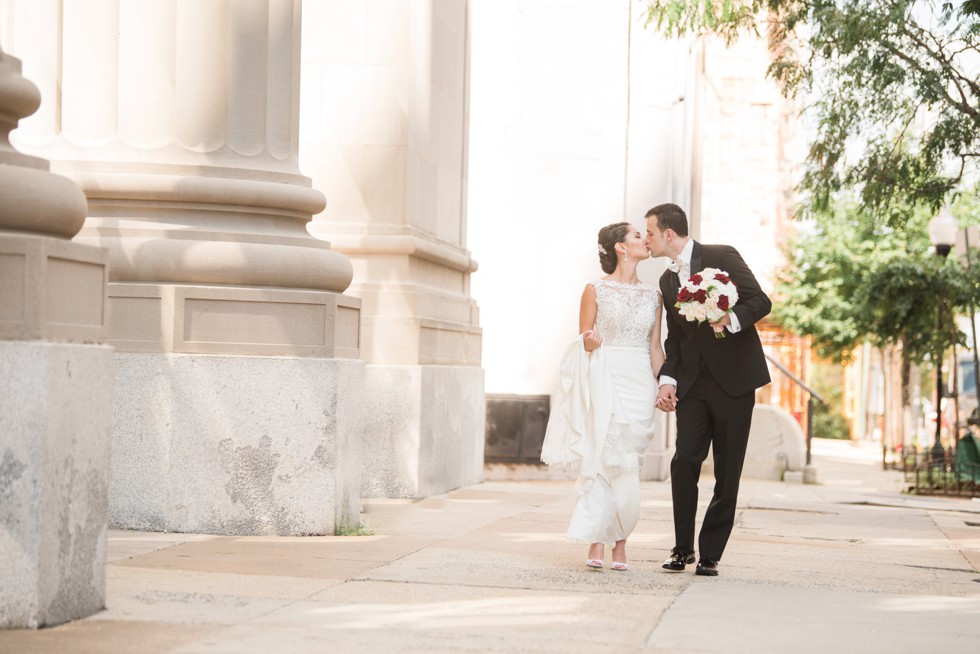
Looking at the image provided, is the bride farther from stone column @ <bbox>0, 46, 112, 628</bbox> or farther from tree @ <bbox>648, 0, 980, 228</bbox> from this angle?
tree @ <bbox>648, 0, 980, 228</bbox>

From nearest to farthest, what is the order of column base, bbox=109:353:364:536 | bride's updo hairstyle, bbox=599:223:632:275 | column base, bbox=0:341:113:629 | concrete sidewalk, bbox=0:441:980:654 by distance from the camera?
column base, bbox=0:341:113:629, concrete sidewalk, bbox=0:441:980:654, bride's updo hairstyle, bbox=599:223:632:275, column base, bbox=109:353:364:536

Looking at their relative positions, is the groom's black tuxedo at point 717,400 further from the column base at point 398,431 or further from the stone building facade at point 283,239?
the column base at point 398,431

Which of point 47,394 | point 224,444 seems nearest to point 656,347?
point 224,444

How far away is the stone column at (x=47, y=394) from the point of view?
5.60 meters

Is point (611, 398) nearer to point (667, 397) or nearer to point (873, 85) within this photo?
point (667, 397)

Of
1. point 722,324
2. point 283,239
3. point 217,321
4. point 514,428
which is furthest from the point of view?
point 514,428

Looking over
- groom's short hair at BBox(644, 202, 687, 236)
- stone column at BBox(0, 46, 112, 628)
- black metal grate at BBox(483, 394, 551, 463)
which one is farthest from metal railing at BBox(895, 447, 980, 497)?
stone column at BBox(0, 46, 112, 628)

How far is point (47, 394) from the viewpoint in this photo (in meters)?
5.62

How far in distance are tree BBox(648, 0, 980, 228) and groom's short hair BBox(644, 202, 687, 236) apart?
759 cm

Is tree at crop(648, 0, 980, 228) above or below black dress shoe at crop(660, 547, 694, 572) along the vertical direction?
above

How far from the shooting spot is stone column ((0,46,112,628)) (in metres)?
5.60

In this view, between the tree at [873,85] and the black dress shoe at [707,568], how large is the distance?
867 centimetres

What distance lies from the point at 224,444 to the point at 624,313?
2591mm

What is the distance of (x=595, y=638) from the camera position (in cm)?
588
